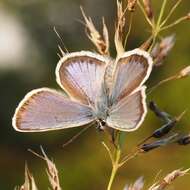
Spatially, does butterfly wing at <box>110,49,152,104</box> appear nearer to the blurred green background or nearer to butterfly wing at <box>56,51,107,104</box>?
butterfly wing at <box>56,51,107,104</box>

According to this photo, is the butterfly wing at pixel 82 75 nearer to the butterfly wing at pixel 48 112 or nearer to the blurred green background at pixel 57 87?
the butterfly wing at pixel 48 112

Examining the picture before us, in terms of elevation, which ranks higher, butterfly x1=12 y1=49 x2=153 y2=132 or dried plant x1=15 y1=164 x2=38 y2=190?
butterfly x1=12 y1=49 x2=153 y2=132

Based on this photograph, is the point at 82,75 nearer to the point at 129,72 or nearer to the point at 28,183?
the point at 129,72

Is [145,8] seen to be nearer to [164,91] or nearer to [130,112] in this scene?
[130,112]

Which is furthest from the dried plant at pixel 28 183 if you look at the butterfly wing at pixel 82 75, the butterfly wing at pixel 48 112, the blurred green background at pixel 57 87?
the blurred green background at pixel 57 87

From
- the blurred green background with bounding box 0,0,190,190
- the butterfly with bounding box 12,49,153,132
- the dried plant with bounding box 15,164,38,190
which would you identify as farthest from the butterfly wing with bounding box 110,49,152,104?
the blurred green background with bounding box 0,0,190,190

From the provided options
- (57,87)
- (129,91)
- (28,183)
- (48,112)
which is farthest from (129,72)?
(57,87)
